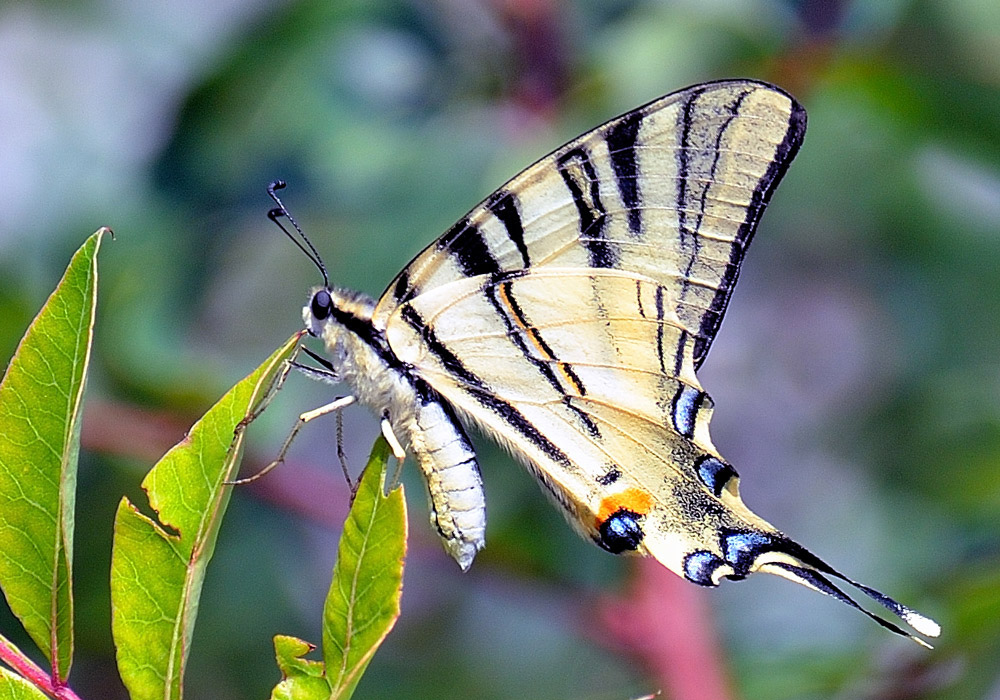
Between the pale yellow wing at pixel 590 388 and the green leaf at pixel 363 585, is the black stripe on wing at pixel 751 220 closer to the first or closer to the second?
the pale yellow wing at pixel 590 388

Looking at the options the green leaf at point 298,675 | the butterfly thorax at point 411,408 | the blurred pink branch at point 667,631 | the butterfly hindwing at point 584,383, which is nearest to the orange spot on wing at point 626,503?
the butterfly hindwing at point 584,383

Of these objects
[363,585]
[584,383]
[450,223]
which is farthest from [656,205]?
[450,223]

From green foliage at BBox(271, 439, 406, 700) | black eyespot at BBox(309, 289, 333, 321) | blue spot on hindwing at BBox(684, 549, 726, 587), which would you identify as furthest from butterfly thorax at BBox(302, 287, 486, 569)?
green foliage at BBox(271, 439, 406, 700)

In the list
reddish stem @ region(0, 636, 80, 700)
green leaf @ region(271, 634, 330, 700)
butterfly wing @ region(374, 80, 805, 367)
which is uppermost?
butterfly wing @ region(374, 80, 805, 367)

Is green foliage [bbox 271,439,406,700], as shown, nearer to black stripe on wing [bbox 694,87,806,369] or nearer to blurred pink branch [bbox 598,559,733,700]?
black stripe on wing [bbox 694,87,806,369]

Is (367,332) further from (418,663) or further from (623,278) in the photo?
Answer: (418,663)

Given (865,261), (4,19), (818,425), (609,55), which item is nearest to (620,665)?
(818,425)
